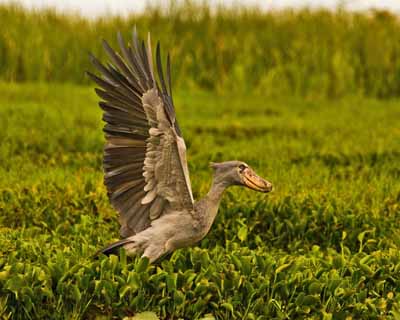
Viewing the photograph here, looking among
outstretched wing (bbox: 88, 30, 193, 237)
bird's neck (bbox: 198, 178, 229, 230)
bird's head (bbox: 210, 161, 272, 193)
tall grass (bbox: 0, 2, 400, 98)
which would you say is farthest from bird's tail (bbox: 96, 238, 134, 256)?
tall grass (bbox: 0, 2, 400, 98)

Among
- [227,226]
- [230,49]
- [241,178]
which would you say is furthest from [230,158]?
[230,49]

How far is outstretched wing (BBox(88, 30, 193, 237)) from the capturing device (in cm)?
467

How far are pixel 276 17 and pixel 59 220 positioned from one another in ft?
28.7

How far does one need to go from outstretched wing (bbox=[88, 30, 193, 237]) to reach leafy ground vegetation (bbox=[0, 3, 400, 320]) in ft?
0.98

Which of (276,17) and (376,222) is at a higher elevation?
(276,17)

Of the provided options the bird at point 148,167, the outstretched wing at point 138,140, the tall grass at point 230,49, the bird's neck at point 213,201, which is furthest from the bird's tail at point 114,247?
the tall grass at point 230,49

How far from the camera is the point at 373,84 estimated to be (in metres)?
13.3

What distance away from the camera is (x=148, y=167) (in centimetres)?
470

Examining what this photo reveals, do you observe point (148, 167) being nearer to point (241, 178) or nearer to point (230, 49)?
point (241, 178)

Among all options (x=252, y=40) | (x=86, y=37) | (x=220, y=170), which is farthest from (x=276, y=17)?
(x=220, y=170)

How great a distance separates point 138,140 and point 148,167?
14cm

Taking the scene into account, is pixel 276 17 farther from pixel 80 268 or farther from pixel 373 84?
pixel 80 268

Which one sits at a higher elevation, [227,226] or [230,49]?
[230,49]

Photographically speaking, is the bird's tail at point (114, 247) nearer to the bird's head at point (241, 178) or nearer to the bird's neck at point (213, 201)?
the bird's neck at point (213, 201)
